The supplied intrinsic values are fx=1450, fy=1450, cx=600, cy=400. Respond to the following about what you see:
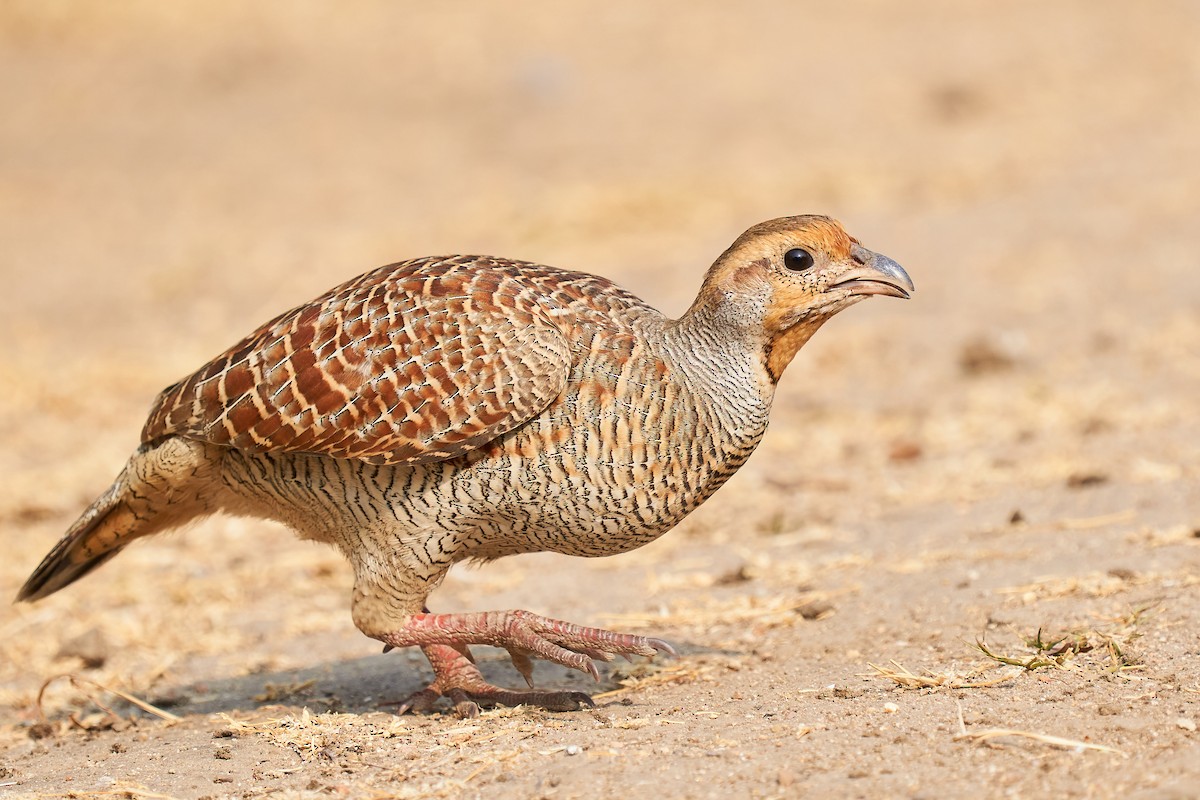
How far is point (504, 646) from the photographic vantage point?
207 inches

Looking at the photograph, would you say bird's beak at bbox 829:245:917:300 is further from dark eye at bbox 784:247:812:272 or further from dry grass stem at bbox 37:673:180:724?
dry grass stem at bbox 37:673:180:724

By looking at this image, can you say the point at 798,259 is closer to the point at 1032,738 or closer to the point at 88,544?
the point at 1032,738

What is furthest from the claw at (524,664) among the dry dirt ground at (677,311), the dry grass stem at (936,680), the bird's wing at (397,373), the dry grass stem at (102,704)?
the dry grass stem at (102,704)

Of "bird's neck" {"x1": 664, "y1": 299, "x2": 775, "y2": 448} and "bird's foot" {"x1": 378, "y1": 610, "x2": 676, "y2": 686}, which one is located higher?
"bird's neck" {"x1": 664, "y1": 299, "x2": 775, "y2": 448}

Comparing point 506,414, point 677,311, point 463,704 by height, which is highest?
point 677,311

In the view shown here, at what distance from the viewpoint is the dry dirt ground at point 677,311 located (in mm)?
4660

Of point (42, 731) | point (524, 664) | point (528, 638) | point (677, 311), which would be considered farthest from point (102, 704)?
point (677, 311)

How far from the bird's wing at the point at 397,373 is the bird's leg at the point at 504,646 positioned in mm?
679

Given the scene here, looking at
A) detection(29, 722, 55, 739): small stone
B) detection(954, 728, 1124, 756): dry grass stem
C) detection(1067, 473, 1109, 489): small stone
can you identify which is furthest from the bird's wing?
detection(1067, 473, 1109, 489): small stone

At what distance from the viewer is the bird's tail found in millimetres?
5770

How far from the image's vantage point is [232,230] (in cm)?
1561

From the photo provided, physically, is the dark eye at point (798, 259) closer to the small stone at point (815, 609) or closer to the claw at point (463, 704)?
the small stone at point (815, 609)

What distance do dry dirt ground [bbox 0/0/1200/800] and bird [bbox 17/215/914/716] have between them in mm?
526

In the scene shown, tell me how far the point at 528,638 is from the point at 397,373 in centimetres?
104
